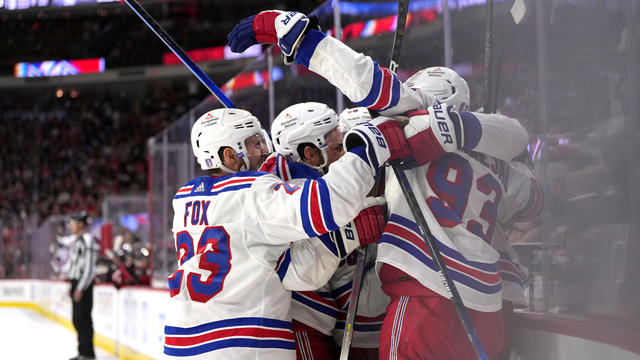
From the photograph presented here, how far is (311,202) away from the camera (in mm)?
1639

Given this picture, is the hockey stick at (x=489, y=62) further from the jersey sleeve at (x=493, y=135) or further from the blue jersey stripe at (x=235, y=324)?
the blue jersey stripe at (x=235, y=324)

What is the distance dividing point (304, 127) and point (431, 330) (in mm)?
666

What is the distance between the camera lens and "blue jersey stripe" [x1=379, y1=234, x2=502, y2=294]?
1.55m

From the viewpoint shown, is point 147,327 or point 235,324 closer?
point 235,324

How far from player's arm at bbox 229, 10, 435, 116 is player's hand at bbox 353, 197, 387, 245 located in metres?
0.25

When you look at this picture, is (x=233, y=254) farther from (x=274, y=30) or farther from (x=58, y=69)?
(x=58, y=69)

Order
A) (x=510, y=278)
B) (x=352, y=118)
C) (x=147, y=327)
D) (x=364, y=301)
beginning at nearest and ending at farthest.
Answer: (x=510, y=278) → (x=364, y=301) → (x=352, y=118) → (x=147, y=327)

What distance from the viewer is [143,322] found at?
582 centimetres

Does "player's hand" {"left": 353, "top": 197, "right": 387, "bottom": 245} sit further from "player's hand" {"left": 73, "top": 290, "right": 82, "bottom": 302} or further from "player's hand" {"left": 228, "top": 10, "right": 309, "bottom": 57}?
"player's hand" {"left": 73, "top": 290, "right": 82, "bottom": 302}

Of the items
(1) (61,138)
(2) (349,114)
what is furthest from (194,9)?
(2) (349,114)

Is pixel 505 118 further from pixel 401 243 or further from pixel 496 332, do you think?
pixel 496 332

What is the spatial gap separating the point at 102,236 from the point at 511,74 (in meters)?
9.00

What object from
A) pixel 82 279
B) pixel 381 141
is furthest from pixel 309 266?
pixel 82 279

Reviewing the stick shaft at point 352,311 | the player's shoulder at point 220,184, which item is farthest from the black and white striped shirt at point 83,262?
the stick shaft at point 352,311
